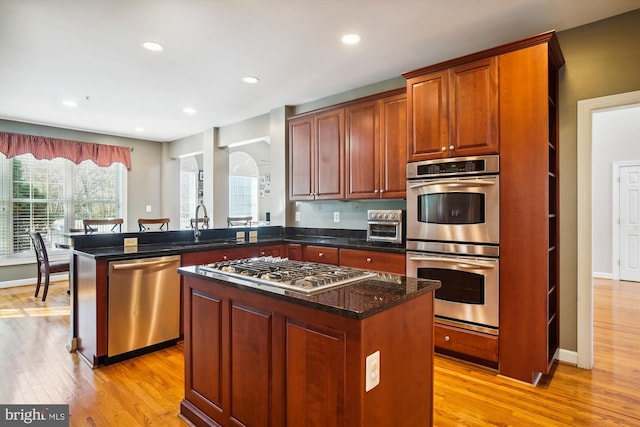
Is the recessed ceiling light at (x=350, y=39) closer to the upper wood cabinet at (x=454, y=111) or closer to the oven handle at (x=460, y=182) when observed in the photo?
the upper wood cabinet at (x=454, y=111)

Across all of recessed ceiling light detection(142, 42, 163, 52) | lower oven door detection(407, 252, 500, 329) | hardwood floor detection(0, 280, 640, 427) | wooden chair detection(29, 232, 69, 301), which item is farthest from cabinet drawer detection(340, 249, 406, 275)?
wooden chair detection(29, 232, 69, 301)

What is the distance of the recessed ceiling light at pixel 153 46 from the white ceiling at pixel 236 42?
0.06 meters

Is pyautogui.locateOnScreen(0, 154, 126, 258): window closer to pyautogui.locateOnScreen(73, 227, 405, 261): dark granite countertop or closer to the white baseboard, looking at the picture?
pyautogui.locateOnScreen(73, 227, 405, 261): dark granite countertop

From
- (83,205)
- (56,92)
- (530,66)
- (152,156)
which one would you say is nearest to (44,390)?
(56,92)

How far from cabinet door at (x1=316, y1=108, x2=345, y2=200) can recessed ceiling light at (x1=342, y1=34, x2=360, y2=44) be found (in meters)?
1.06

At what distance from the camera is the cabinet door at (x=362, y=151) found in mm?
3682

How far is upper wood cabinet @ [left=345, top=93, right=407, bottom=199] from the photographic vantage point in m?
3.48

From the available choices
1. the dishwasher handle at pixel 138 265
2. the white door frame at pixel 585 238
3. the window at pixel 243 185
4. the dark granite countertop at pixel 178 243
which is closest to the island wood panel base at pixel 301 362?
the dishwasher handle at pixel 138 265

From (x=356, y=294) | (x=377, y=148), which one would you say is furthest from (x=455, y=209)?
(x=356, y=294)

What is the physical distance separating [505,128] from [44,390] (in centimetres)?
380

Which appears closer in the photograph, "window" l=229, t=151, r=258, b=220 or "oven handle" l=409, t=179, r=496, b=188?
"oven handle" l=409, t=179, r=496, b=188

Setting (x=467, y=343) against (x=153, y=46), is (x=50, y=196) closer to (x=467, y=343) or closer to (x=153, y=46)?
(x=153, y=46)

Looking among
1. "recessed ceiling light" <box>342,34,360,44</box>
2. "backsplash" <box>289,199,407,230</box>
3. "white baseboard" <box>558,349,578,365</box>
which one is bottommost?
"white baseboard" <box>558,349,578,365</box>

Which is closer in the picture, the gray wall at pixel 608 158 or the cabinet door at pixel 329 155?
the cabinet door at pixel 329 155
